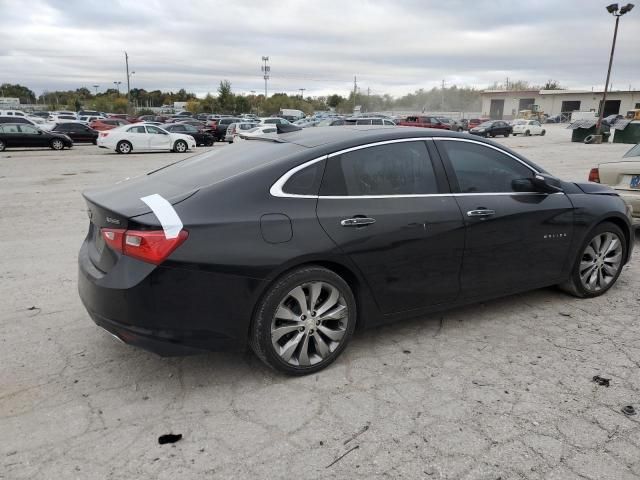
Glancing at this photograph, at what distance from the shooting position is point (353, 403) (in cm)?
307

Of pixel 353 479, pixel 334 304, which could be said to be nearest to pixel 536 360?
pixel 334 304

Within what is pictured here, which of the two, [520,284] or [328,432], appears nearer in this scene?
[328,432]

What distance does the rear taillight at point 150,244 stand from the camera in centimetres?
287

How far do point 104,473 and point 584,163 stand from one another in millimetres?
20181

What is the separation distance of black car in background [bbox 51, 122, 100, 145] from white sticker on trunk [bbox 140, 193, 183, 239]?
29.1 meters

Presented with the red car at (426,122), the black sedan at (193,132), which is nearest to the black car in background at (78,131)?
the black sedan at (193,132)

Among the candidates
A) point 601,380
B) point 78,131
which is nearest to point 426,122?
point 78,131

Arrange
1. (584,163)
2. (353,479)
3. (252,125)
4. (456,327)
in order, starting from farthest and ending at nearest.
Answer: (252,125)
(584,163)
(456,327)
(353,479)

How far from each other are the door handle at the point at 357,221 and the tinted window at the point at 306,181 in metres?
0.27

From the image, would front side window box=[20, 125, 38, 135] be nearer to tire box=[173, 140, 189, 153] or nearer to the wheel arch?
tire box=[173, 140, 189, 153]

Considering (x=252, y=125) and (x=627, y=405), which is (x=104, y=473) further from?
(x=252, y=125)

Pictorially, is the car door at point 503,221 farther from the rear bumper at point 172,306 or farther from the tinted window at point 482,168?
the rear bumper at point 172,306

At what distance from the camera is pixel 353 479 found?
2439 mm

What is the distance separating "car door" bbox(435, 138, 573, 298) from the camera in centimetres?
390
